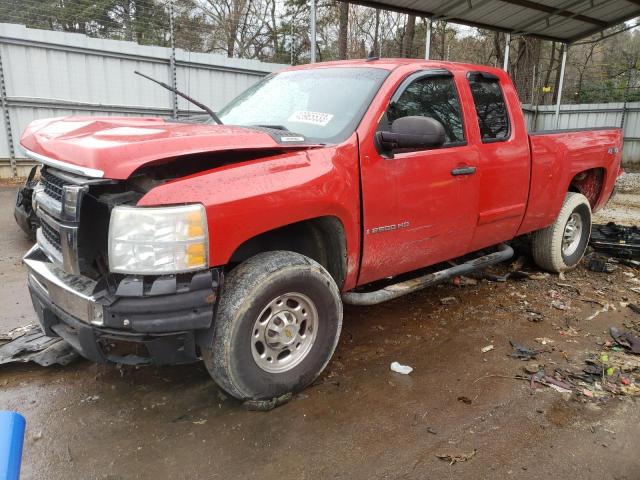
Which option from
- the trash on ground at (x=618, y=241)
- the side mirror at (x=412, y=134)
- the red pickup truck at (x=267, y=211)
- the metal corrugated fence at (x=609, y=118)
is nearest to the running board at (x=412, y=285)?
the red pickup truck at (x=267, y=211)

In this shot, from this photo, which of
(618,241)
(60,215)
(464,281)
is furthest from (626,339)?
(60,215)

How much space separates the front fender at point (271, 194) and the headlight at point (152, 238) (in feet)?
0.19

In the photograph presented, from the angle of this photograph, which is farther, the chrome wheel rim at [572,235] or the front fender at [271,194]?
the chrome wheel rim at [572,235]

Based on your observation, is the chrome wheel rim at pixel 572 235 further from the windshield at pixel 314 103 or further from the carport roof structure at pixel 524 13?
the carport roof structure at pixel 524 13

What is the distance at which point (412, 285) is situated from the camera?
3662 millimetres

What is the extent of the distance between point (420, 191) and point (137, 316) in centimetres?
200

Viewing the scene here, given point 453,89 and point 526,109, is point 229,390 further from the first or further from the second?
point 526,109

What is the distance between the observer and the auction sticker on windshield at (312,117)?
3258mm

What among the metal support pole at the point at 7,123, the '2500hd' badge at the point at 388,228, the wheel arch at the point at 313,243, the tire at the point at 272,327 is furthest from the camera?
the metal support pole at the point at 7,123

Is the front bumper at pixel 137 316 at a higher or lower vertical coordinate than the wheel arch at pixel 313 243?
lower

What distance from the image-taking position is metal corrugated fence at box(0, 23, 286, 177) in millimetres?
10000

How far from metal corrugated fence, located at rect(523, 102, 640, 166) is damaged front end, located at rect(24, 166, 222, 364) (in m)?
15.6

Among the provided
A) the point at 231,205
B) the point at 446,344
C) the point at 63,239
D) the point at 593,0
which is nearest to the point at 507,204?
the point at 446,344

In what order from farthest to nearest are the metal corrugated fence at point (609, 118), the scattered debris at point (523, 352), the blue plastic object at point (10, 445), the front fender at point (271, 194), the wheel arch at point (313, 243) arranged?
the metal corrugated fence at point (609, 118) → the scattered debris at point (523, 352) → the wheel arch at point (313, 243) → the front fender at point (271, 194) → the blue plastic object at point (10, 445)
